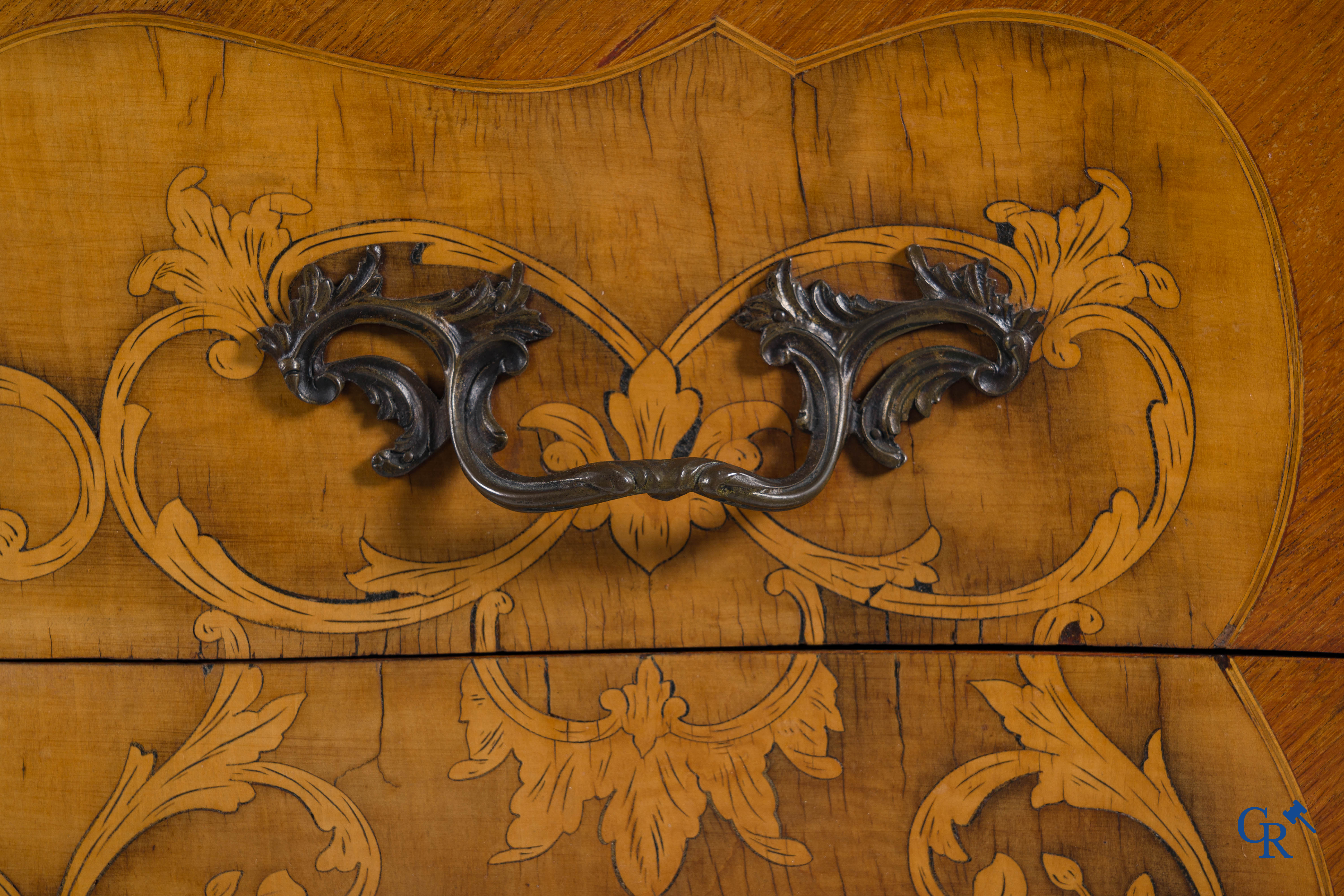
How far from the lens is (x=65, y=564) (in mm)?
336

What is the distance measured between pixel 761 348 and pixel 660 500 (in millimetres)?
71

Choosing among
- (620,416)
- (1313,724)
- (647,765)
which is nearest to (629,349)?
(620,416)

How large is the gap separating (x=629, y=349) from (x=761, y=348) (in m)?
0.05

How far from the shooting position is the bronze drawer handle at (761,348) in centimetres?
32

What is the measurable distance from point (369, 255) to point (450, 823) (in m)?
0.22

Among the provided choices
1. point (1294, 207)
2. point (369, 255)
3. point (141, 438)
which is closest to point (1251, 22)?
point (1294, 207)

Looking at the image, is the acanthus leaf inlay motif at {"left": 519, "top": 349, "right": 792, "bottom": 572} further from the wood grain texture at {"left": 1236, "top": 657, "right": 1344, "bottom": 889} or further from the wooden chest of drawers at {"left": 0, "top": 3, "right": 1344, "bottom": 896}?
the wood grain texture at {"left": 1236, "top": 657, "right": 1344, "bottom": 889}

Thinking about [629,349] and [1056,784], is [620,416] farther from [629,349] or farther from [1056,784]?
[1056,784]

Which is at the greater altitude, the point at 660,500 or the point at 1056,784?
the point at 660,500

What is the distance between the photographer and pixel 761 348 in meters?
0.33

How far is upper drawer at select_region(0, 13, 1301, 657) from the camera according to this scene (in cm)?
33

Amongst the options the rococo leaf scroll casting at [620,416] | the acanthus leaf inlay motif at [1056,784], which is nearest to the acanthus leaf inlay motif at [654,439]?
the rococo leaf scroll casting at [620,416]

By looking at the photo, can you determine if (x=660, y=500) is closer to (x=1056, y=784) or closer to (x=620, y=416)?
(x=620, y=416)

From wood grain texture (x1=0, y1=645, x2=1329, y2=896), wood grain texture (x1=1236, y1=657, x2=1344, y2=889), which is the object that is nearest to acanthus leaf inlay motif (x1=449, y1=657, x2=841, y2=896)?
wood grain texture (x1=0, y1=645, x2=1329, y2=896)
